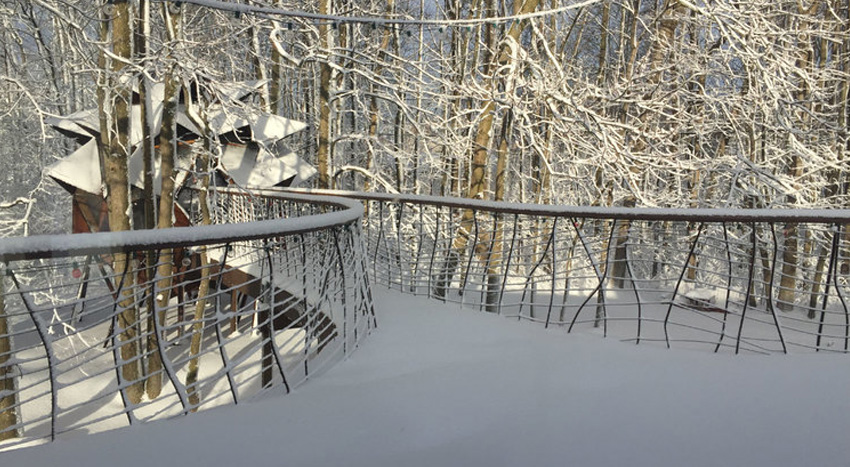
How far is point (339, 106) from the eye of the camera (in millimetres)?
14492

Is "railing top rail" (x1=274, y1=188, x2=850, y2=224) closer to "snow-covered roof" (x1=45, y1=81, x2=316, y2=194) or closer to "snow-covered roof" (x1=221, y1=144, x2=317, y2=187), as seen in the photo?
"snow-covered roof" (x1=45, y1=81, x2=316, y2=194)

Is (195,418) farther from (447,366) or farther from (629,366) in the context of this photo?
(629,366)

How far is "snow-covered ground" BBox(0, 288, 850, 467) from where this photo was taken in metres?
1.99

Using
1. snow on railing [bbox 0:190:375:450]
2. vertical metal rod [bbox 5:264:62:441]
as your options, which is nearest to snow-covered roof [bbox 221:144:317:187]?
snow on railing [bbox 0:190:375:450]

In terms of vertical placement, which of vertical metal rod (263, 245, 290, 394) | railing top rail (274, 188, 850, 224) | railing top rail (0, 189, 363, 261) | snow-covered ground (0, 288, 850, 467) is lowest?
snow-covered ground (0, 288, 850, 467)

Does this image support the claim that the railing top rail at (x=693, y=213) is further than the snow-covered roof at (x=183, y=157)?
No

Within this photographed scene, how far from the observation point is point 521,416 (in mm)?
2314

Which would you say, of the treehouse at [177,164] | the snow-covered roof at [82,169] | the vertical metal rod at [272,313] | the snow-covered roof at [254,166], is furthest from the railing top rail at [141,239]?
the snow-covered roof at [82,169]

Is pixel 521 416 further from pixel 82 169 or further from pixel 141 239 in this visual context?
pixel 82 169

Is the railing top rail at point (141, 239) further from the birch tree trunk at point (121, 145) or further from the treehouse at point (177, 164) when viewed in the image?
the treehouse at point (177, 164)

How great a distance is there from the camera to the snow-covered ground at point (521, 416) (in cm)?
199

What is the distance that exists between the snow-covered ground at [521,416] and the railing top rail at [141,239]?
2.42 ft

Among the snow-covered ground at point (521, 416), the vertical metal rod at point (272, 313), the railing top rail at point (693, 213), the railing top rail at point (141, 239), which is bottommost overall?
the snow-covered ground at point (521, 416)

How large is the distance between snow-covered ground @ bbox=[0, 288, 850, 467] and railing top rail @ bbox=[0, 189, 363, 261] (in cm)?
74
